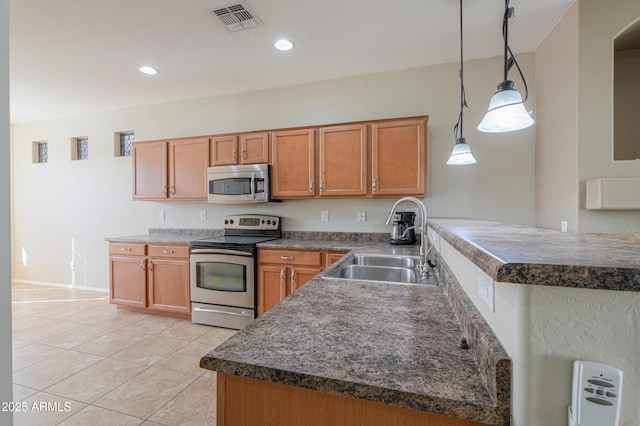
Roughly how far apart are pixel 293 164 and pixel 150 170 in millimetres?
2016

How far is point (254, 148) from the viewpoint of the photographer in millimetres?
3479

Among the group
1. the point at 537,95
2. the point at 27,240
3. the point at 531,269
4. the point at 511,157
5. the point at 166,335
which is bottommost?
the point at 166,335

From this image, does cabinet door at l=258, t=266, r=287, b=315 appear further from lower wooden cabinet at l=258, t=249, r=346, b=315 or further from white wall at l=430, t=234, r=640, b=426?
white wall at l=430, t=234, r=640, b=426

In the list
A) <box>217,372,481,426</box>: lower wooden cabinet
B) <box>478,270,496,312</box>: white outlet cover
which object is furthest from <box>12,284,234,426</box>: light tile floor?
<box>478,270,496,312</box>: white outlet cover

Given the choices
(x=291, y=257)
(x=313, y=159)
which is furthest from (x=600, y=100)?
(x=291, y=257)

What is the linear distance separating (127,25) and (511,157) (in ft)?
12.1

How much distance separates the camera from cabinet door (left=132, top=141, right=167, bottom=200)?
12.6ft

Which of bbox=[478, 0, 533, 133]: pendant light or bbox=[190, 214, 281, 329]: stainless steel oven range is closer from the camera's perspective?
bbox=[478, 0, 533, 133]: pendant light

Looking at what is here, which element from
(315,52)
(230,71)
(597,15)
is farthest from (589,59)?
(230,71)

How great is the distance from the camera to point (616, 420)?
0.50m

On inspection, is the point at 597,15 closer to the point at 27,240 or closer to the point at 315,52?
the point at 315,52

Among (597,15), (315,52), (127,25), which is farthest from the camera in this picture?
(315,52)

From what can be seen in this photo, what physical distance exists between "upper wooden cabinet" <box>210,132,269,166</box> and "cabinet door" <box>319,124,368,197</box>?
70 centimetres

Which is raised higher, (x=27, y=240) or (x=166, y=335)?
(x=27, y=240)
